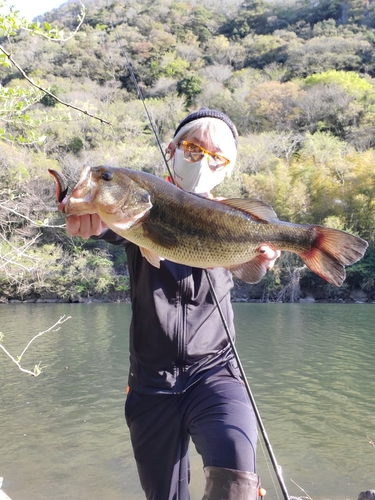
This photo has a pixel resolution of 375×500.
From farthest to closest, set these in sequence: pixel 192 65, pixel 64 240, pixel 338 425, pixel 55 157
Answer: pixel 192 65 < pixel 55 157 < pixel 64 240 < pixel 338 425

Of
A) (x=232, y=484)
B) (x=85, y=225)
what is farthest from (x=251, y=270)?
(x=232, y=484)

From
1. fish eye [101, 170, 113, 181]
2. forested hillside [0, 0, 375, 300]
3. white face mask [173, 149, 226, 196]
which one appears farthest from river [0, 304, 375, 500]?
fish eye [101, 170, 113, 181]

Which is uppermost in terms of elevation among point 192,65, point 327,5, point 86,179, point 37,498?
point 327,5

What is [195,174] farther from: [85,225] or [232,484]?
[232,484]

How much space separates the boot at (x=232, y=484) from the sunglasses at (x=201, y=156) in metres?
1.66

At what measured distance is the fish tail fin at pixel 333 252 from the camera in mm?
2084

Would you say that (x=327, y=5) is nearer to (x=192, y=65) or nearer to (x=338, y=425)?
(x=192, y=65)

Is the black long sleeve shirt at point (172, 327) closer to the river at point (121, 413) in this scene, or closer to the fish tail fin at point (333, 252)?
the fish tail fin at point (333, 252)

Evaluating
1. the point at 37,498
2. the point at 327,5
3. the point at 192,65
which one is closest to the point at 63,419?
the point at 37,498

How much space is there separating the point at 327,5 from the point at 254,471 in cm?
8747

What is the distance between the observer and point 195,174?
2873 mm

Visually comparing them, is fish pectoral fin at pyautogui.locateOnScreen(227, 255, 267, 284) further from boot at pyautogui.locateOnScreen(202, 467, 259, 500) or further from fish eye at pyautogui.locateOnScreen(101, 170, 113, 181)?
boot at pyautogui.locateOnScreen(202, 467, 259, 500)

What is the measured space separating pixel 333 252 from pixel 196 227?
62cm

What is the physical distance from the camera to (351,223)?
34.9 m
